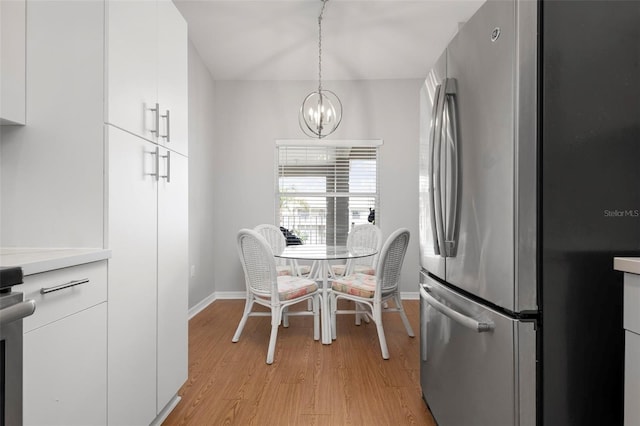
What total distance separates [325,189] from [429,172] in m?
2.83

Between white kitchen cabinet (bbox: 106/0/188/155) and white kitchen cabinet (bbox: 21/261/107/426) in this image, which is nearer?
white kitchen cabinet (bbox: 21/261/107/426)

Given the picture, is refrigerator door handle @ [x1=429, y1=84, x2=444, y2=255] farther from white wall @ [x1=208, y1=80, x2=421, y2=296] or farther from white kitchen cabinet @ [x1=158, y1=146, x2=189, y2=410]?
white wall @ [x1=208, y1=80, x2=421, y2=296]

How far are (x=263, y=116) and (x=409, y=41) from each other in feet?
6.36

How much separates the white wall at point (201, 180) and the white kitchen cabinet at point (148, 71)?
1.71 meters

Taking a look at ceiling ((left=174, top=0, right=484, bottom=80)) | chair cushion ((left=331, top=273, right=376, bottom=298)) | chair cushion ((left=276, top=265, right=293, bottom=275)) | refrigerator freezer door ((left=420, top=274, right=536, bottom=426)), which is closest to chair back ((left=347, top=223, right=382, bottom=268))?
chair cushion ((left=276, top=265, right=293, bottom=275))

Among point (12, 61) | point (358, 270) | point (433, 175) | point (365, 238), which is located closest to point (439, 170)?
point (433, 175)

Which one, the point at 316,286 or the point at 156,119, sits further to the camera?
the point at 316,286

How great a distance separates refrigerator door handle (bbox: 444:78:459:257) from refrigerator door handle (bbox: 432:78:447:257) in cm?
2

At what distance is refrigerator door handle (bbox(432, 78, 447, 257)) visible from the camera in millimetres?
1455

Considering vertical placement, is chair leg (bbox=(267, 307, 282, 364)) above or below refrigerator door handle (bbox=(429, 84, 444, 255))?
below

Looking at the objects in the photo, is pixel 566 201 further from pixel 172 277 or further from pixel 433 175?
pixel 172 277

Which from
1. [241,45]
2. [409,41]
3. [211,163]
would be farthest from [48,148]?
[409,41]

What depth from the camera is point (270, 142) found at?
447cm

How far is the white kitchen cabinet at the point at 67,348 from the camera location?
94cm
